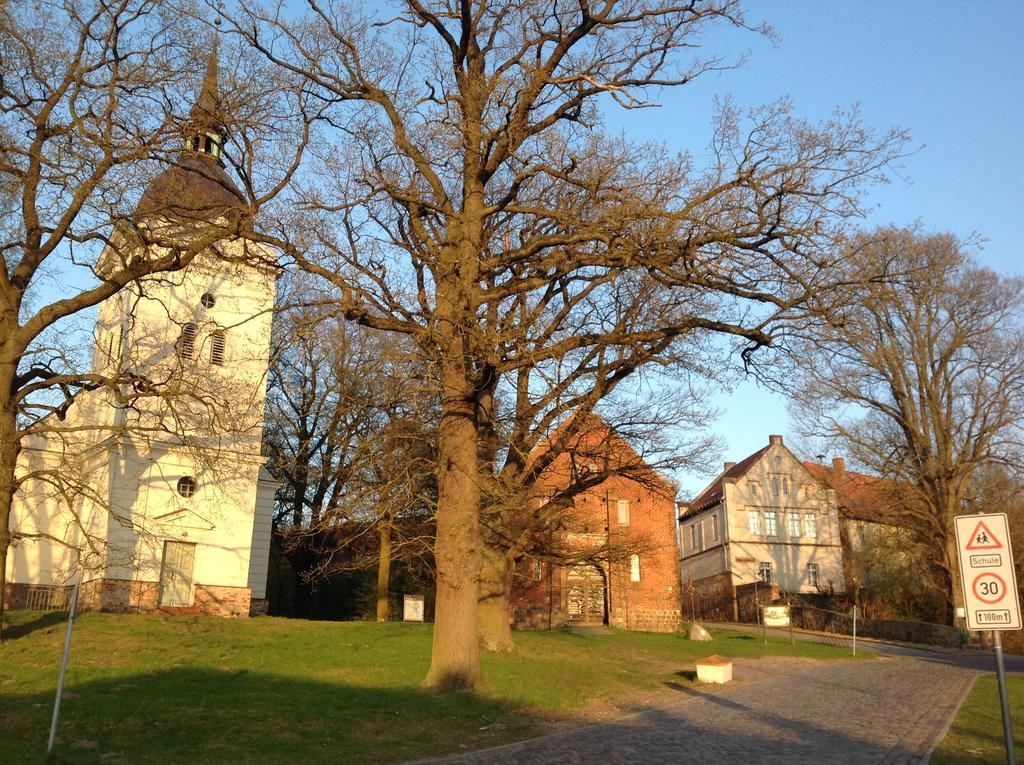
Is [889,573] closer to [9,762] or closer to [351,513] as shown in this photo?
[351,513]

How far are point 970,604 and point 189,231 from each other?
541 inches

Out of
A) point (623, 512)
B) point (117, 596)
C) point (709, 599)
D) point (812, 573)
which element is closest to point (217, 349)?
point (117, 596)

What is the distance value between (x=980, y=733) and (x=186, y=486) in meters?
22.7

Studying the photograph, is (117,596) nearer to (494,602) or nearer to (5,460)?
(5,460)

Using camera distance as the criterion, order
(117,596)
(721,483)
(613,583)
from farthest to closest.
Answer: (721,483)
(613,583)
(117,596)

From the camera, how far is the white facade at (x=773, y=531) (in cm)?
5975

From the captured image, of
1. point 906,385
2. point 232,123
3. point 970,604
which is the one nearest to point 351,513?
point 232,123

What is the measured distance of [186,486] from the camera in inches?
1118

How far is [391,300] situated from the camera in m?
16.1

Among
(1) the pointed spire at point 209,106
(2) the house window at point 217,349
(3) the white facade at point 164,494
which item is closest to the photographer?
(1) the pointed spire at point 209,106

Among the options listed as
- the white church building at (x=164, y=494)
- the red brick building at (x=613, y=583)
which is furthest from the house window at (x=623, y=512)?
the white church building at (x=164, y=494)

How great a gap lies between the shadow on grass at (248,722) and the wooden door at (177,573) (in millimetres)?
12619

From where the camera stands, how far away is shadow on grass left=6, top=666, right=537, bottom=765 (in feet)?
35.0

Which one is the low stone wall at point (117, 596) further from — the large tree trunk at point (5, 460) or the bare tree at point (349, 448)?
the large tree trunk at point (5, 460)
